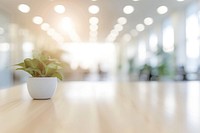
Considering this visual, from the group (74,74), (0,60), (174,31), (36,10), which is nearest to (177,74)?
(174,31)

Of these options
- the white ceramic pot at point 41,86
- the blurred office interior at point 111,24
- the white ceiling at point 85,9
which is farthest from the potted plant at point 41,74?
the white ceiling at point 85,9

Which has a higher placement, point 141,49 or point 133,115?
point 141,49

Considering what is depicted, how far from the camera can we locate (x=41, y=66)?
4.59 ft

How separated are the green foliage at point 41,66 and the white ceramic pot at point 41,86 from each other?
0.04 metres

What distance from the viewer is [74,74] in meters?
16.4

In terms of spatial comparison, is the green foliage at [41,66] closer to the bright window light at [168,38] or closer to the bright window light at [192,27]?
the bright window light at [192,27]

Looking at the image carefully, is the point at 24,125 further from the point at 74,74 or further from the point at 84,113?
the point at 74,74

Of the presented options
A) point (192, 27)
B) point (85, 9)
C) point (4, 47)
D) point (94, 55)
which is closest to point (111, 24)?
point (192, 27)

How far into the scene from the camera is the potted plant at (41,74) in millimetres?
1344

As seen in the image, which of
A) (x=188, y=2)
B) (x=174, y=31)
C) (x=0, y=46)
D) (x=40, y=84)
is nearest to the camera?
(x=40, y=84)

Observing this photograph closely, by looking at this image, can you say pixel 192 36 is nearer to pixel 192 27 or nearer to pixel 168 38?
pixel 192 27

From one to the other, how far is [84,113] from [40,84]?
44 centimetres

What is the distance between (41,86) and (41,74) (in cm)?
7

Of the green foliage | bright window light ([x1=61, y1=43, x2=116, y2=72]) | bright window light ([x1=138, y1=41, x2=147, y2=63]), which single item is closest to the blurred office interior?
bright window light ([x1=138, y1=41, x2=147, y2=63])
